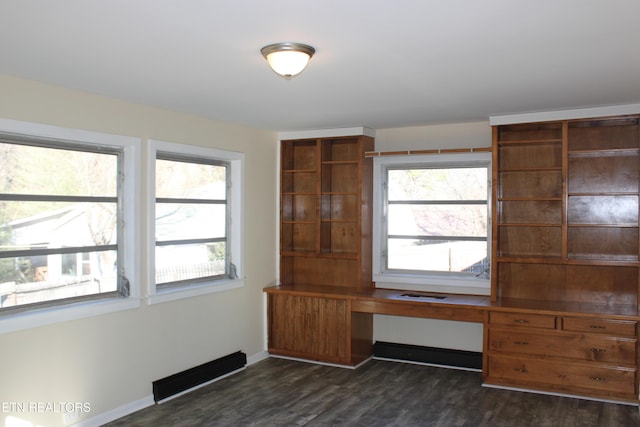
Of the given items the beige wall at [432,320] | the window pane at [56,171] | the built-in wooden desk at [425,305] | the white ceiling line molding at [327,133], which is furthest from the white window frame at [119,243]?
the beige wall at [432,320]

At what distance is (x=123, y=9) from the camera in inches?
96.0

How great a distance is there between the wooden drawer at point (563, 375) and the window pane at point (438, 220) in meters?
1.36

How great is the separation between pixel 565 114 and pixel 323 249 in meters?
2.82

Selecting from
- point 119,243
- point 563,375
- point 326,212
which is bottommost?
point 563,375

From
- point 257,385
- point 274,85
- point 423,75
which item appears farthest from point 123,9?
point 257,385

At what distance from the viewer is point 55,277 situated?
13.2 ft

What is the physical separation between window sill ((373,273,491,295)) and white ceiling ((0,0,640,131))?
184 centimetres

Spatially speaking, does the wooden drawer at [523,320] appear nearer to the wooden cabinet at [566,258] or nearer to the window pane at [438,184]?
the wooden cabinet at [566,258]

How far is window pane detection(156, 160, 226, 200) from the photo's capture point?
16.3ft

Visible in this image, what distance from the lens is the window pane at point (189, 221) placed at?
4.97 m

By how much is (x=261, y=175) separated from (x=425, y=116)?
1928mm

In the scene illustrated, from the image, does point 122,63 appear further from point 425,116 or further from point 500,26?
point 425,116

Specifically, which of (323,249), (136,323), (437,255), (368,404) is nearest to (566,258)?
(437,255)

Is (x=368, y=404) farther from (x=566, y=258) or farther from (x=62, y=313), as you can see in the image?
(x=62, y=313)
